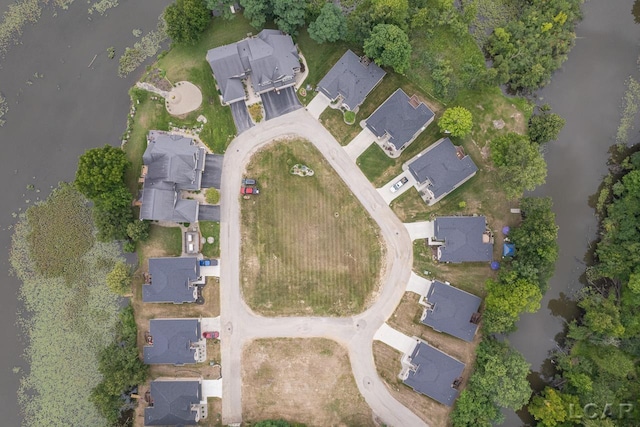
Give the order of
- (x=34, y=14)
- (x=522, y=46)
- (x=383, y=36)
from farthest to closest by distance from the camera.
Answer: (x=34, y=14)
(x=522, y=46)
(x=383, y=36)

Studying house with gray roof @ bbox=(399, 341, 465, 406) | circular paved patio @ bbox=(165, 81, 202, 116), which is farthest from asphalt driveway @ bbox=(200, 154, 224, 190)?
house with gray roof @ bbox=(399, 341, 465, 406)

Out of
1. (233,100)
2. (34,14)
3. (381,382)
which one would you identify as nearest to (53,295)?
(233,100)

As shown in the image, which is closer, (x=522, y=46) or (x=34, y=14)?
(x=522, y=46)

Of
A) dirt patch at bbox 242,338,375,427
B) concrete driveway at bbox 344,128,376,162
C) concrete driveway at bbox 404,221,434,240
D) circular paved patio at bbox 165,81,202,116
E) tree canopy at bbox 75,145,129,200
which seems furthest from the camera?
circular paved patio at bbox 165,81,202,116

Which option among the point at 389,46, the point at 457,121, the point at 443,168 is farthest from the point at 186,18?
the point at 443,168

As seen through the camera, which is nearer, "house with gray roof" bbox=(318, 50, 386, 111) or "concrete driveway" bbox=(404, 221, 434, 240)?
"house with gray roof" bbox=(318, 50, 386, 111)

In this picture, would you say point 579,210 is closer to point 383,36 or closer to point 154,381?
point 383,36

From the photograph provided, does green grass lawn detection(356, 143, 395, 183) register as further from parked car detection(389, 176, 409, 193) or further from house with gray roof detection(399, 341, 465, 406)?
house with gray roof detection(399, 341, 465, 406)
